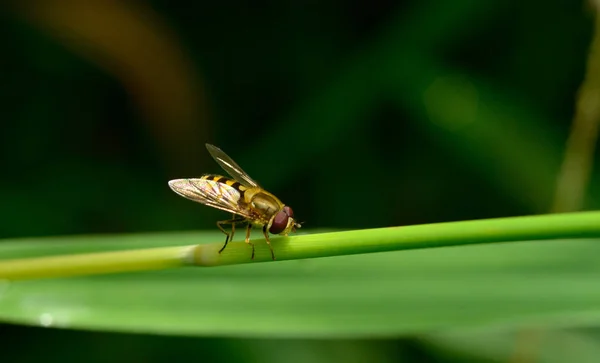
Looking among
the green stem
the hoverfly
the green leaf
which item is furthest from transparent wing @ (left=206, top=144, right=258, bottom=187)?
the green stem

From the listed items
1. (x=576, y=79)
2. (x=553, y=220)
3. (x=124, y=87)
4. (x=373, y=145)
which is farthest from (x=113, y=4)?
(x=553, y=220)

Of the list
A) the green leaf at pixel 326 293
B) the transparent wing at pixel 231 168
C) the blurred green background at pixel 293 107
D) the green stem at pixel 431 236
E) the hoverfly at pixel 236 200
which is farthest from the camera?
the blurred green background at pixel 293 107

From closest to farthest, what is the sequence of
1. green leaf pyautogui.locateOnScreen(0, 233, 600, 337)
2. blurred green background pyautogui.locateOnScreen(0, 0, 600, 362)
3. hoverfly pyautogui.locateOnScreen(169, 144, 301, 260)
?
1. green leaf pyautogui.locateOnScreen(0, 233, 600, 337)
2. hoverfly pyautogui.locateOnScreen(169, 144, 301, 260)
3. blurred green background pyautogui.locateOnScreen(0, 0, 600, 362)

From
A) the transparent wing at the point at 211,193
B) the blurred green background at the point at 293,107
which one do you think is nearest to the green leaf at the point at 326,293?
the transparent wing at the point at 211,193

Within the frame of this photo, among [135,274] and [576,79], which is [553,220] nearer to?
[135,274]

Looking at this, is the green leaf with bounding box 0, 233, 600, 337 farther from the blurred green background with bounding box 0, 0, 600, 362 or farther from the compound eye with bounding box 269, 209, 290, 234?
the blurred green background with bounding box 0, 0, 600, 362

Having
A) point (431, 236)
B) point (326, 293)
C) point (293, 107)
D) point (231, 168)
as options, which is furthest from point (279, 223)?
point (293, 107)

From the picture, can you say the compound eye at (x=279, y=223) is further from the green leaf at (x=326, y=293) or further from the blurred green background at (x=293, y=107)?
the blurred green background at (x=293, y=107)
